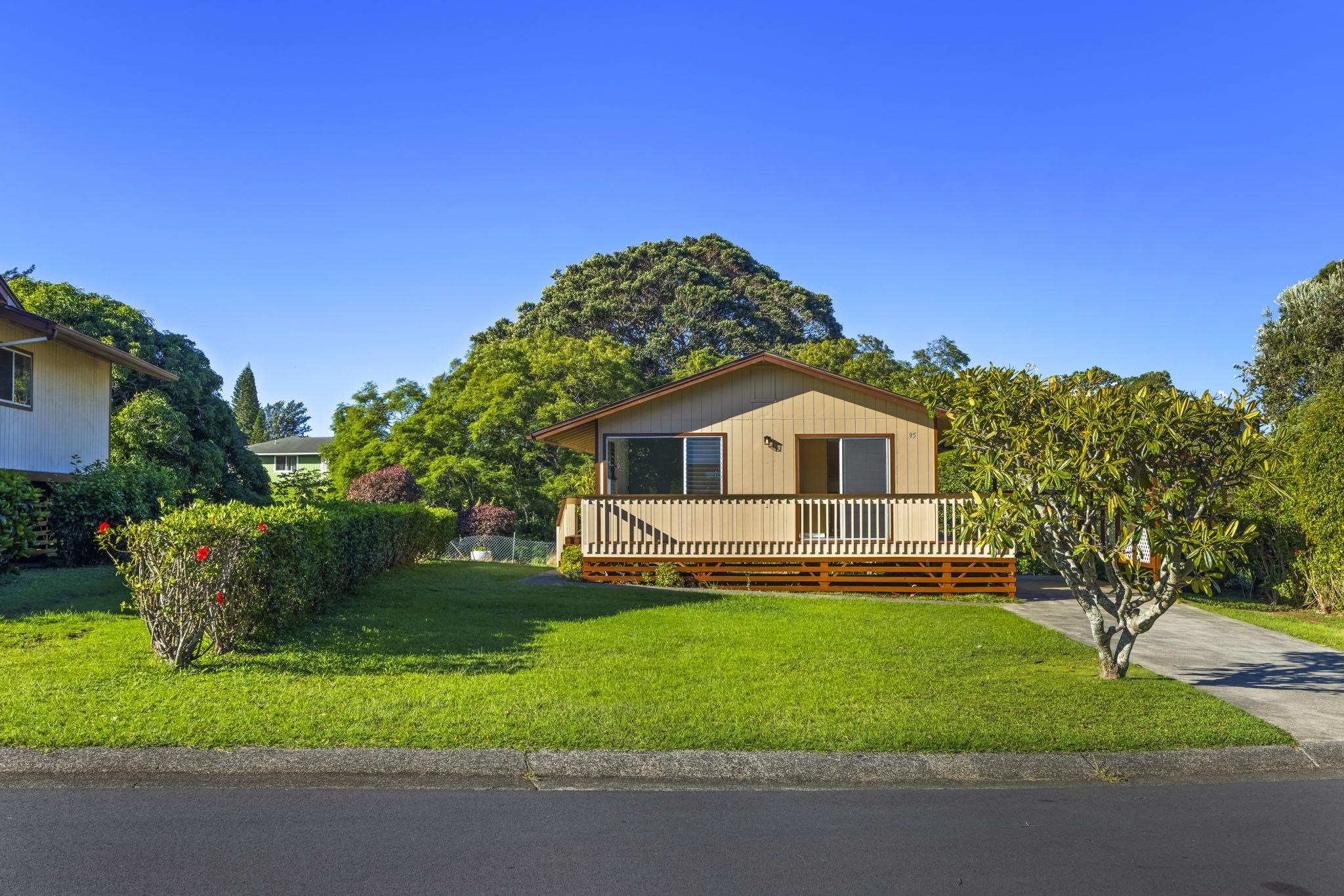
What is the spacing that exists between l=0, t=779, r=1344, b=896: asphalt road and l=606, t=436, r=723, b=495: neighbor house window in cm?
1291

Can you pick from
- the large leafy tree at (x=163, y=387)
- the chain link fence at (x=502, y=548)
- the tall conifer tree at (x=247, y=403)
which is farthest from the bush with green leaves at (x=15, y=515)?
the tall conifer tree at (x=247, y=403)

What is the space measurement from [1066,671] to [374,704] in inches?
237

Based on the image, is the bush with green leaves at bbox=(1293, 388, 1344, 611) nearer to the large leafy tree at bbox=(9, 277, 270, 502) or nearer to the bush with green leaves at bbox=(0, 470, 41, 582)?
the bush with green leaves at bbox=(0, 470, 41, 582)

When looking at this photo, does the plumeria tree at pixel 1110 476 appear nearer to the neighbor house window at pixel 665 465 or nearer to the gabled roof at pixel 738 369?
the gabled roof at pixel 738 369

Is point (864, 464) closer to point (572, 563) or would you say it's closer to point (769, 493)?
point (769, 493)

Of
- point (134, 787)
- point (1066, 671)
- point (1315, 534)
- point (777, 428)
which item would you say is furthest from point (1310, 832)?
point (777, 428)

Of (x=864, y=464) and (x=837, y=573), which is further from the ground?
(x=864, y=464)

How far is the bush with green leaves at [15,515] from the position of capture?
10969mm

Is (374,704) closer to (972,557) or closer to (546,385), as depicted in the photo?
(972,557)

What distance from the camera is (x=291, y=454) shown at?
72438 mm

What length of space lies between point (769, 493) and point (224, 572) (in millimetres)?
11330

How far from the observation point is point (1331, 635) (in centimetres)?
1231

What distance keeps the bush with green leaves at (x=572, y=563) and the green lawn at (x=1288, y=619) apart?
9980 mm

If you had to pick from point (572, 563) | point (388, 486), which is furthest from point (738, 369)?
point (388, 486)
